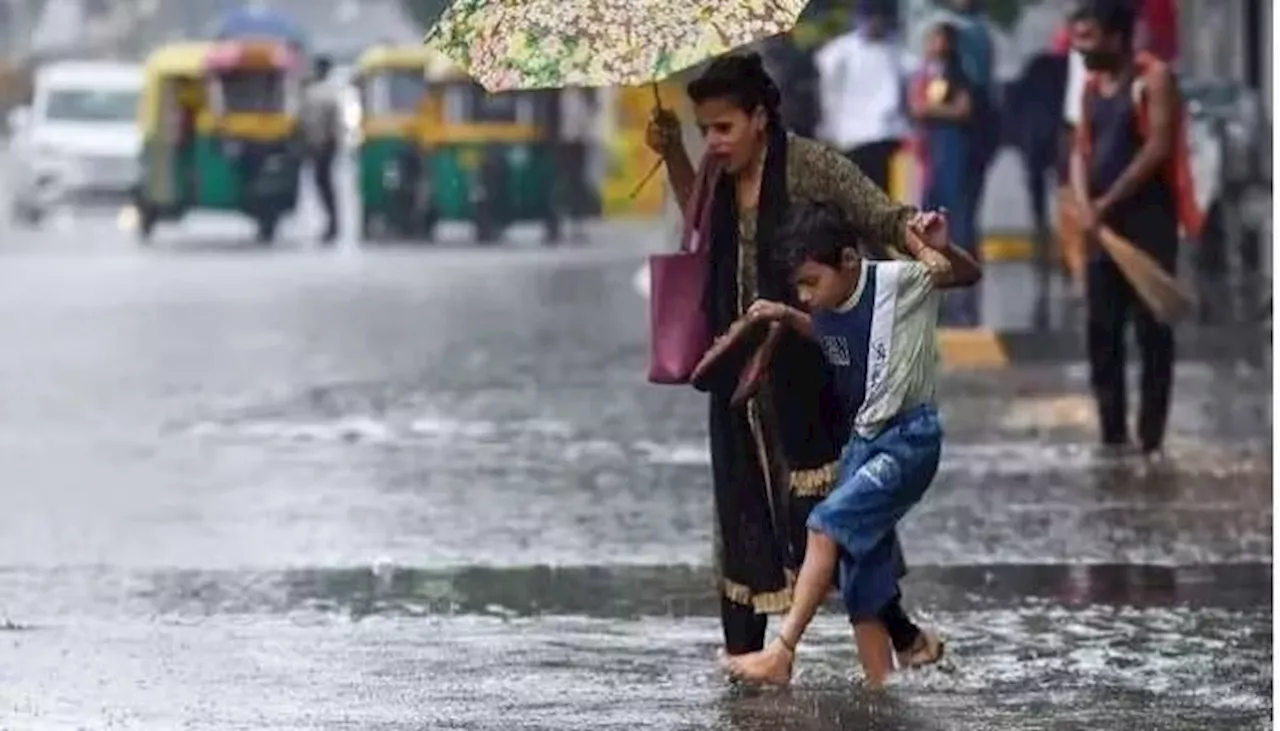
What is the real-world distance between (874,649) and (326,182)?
2851 centimetres

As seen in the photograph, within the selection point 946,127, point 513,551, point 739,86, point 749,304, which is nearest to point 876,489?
point 749,304

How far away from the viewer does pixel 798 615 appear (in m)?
8.74

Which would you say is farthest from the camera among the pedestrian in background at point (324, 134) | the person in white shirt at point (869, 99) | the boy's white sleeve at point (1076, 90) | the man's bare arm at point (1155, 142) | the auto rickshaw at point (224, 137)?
the auto rickshaw at point (224, 137)

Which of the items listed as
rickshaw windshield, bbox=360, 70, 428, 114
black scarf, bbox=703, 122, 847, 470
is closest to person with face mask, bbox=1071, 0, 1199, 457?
black scarf, bbox=703, 122, 847, 470

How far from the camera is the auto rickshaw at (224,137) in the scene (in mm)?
37281

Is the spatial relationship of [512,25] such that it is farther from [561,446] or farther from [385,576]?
[561,446]

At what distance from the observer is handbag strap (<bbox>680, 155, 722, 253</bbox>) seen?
8953 mm

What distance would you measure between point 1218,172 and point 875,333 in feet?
46.0

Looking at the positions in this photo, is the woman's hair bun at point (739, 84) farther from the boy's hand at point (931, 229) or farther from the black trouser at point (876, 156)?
the black trouser at point (876, 156)

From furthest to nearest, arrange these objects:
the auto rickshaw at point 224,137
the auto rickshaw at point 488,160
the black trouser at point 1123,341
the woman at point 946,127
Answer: the auto rickshaw at point 224,137
the auto rickshaw at point 488,160
the woman at point 946,127
the black trouser at point 1123,341

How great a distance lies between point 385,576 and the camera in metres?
11.1

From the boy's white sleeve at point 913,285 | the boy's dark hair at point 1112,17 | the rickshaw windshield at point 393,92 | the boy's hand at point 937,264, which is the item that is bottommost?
the rickshaw windshield at point 393,92

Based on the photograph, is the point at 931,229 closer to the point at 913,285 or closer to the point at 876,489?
the point at 913,285

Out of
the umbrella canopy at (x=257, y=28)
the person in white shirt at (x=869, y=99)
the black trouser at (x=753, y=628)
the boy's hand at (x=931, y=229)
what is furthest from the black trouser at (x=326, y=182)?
the boy's hand at (x=931, y=229)
